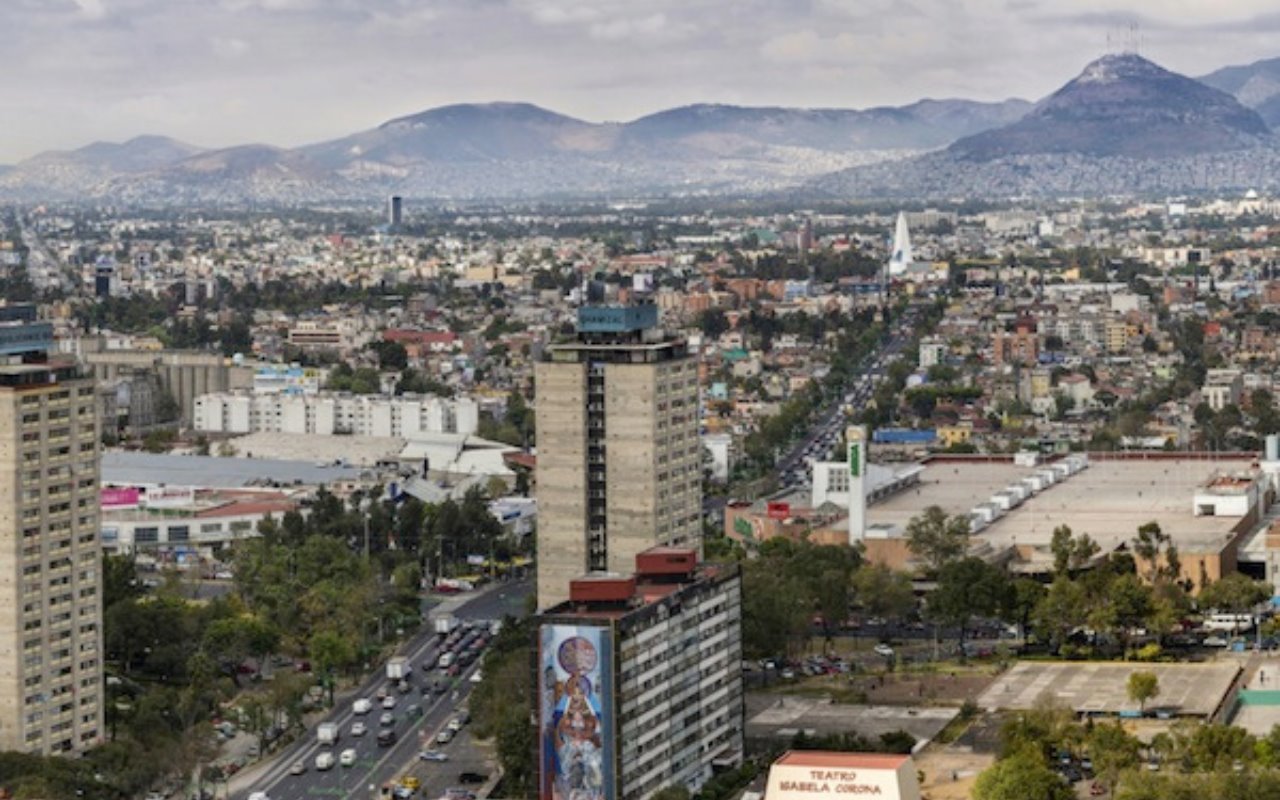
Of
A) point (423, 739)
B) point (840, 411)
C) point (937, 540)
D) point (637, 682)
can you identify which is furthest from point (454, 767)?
point (840, 411)

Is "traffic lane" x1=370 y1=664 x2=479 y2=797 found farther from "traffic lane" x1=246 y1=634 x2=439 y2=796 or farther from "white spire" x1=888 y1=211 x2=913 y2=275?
"white spire" x1=888 y1=211 x2=913 y2=275

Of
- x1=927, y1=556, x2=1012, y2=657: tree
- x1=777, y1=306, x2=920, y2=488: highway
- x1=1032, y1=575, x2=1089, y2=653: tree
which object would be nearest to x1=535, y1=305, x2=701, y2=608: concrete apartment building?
x1=927, y1=556, x2=1012, y2=657: tree

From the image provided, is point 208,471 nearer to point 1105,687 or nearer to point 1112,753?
point 1105,687

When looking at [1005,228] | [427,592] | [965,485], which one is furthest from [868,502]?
[1005,228]

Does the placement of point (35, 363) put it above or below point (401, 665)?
above

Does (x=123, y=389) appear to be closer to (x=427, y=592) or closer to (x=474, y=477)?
(x=474, y=477)

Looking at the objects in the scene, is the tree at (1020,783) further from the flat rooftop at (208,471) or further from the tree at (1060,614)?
the flat rooftop at (208,471)
